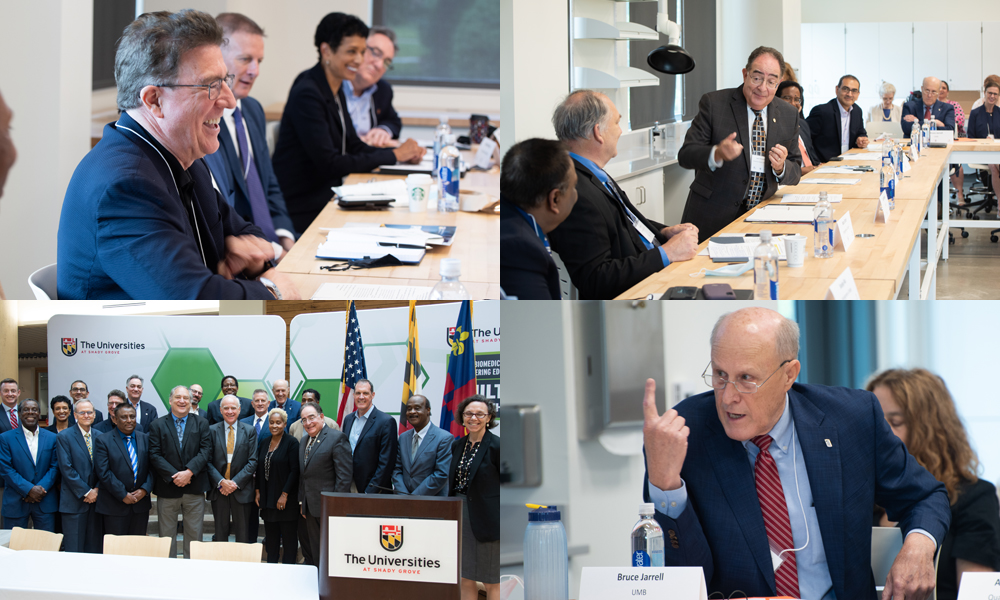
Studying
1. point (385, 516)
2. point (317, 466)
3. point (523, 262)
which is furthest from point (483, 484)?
point (523, 262)

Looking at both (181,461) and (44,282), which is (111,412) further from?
(44,282)

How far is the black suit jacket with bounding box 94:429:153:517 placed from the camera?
2572 millimetres

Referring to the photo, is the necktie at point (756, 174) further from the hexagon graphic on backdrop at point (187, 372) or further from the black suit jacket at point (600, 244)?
the hexagon graphic on backdrop at point (187, 372)

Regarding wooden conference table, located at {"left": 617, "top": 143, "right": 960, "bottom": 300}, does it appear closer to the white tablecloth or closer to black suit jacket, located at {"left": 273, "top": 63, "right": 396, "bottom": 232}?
black suit jacket, located at {"left": 273, "top": 63, "right": 396, "bottom": 232}

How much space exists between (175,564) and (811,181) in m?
2.19

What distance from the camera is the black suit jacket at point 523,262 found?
196 cm

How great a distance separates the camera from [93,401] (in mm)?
2590

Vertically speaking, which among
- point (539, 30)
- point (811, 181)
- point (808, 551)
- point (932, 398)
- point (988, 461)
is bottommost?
point (808, 551)

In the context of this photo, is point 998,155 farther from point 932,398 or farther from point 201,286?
point 201,286

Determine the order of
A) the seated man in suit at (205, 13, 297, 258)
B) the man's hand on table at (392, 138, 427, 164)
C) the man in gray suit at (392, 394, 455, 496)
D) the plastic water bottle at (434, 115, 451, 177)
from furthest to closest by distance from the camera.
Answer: the man's hand on table at (392, 138, 427, 164)
the man in gray suit at (392, 394, 455, 496)
the plastic water bottle at (434, 115, 451, 177)
the seated man in suit at (205, 13, 297, 258)

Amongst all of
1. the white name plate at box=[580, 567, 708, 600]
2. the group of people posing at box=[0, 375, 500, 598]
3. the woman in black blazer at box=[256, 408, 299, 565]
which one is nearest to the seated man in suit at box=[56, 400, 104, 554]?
the group of people posing at box=[0, 375, 500, 598]

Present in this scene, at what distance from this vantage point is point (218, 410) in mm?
2557

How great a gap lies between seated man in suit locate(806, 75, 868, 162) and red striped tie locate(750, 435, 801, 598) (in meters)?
0.78

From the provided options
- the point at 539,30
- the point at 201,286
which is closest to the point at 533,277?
the point at 539,30
